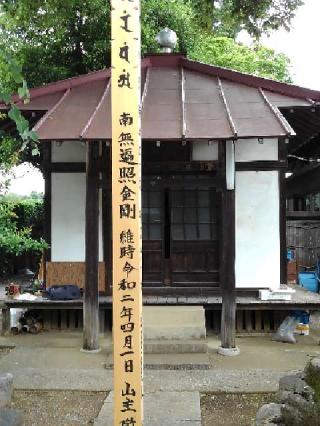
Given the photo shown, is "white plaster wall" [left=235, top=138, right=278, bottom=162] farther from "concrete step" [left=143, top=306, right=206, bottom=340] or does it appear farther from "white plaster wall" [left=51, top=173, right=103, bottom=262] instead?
"white plaster wall" [left=51, top=173, right=103, bottom=262]

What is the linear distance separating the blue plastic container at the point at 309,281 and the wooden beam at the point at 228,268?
5.57 meters

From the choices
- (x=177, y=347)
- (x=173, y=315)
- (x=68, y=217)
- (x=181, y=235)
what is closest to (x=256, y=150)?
(x=181, y=235)

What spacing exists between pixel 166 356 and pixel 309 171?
7.65 metres

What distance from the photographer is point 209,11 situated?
365 inches

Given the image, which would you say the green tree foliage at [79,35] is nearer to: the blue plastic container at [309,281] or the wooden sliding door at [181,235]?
the wooden sliding door at [181,235]

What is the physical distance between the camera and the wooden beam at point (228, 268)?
25.3 feet

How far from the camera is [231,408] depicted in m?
5.71

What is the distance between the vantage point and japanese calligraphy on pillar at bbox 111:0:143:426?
151 inches

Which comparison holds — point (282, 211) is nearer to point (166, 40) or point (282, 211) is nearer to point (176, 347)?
point (176, 347)

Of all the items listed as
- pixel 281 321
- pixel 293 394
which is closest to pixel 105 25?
pixel 281 321

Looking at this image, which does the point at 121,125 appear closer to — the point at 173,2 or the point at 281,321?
the point at 281,321

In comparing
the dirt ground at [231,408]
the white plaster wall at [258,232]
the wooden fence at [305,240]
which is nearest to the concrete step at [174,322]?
the white plaster wall at [258,232]

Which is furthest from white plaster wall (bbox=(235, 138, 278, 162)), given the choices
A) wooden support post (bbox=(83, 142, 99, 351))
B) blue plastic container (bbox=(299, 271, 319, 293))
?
blue plastic container (bbox=(299, 271, 319, 293))

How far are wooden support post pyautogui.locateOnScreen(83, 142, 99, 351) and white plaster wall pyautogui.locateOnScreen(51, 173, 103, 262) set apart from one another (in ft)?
5.58
